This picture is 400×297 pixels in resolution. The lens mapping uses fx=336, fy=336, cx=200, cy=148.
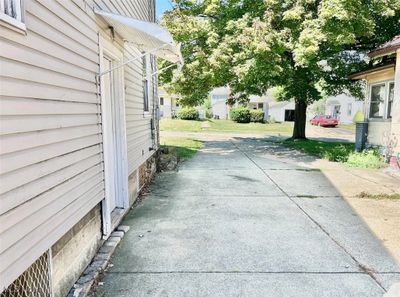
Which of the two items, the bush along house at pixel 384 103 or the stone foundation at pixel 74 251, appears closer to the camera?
the stone foundation at pixel 74 251

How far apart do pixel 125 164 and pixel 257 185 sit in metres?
3.40

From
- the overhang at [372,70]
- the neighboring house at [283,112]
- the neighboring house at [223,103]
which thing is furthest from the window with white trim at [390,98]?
the neighboring house at [283,112]

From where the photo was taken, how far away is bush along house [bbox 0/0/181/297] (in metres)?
2.12

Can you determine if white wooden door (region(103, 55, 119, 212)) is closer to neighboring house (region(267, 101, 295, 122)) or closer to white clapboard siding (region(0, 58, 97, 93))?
white clapboard siding (region(0, 58, 97, 93))

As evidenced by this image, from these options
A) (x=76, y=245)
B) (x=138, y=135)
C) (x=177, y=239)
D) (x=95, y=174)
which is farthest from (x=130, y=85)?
(x=76, y=245)

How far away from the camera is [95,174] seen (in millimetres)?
3922

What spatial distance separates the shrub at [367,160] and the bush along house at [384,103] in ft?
0.78

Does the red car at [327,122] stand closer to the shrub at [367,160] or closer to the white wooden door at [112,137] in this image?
the shrub at [367,160]

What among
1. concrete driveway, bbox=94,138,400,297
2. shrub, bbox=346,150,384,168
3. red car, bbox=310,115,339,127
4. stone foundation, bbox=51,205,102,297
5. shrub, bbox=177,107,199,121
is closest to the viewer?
stone foundation, bbox=51,205,102,297

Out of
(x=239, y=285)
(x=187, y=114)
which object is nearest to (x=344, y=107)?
(x=187, y=114)

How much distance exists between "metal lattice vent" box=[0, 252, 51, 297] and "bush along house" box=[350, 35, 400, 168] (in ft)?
30.4

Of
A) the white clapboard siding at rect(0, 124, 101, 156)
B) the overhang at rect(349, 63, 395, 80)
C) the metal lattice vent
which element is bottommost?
the metal lattice vent

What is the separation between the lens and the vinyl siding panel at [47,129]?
6.89 ft

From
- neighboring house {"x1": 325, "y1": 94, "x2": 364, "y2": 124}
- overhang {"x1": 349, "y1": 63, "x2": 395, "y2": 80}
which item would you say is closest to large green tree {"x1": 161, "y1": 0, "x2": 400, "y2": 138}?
overhang {"x1": 349, "y1": 63, "x2": 395, "y2": 80}
